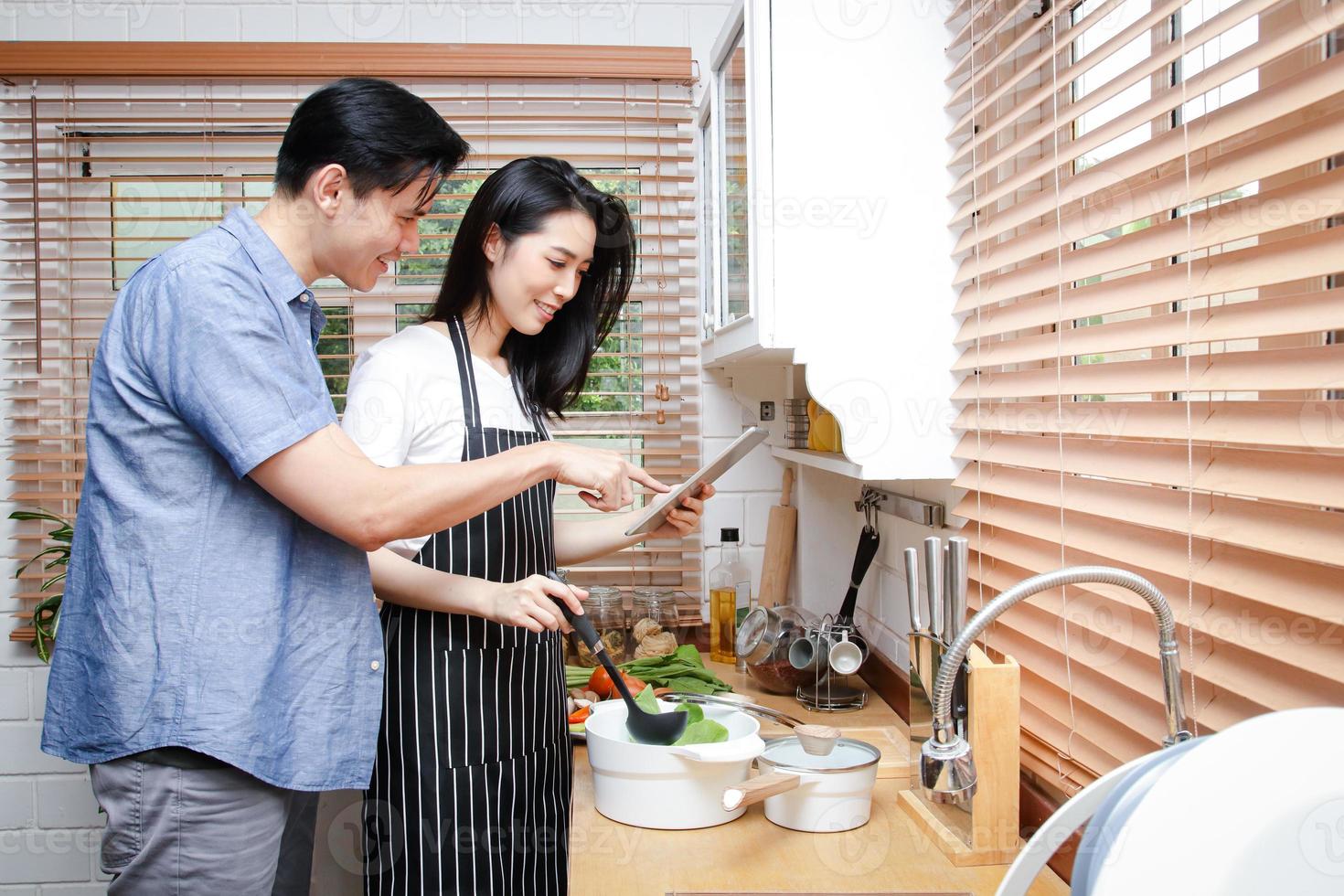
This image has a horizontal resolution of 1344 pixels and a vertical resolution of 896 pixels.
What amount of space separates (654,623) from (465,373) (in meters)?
1.03

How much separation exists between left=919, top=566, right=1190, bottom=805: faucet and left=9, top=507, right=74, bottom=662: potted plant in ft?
6.93

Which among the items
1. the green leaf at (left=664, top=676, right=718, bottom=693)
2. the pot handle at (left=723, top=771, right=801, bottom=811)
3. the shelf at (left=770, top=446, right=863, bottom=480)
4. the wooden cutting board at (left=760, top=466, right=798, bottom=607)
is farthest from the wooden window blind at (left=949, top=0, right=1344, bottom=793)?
the wooden cutting board at (left=760, top=466, right=798, bottom=607)

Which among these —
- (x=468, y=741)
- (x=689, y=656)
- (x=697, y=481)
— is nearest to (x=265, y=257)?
(x=697, y=481)

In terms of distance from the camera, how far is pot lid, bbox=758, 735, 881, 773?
1.27 m

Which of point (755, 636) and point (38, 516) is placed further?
point (38, 516)

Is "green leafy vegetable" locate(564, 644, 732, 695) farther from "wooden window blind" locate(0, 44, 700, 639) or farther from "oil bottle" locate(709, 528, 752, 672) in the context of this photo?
"wooden window blind" locate(0, 44, 700, 639)

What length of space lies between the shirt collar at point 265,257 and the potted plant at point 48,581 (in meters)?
1.49

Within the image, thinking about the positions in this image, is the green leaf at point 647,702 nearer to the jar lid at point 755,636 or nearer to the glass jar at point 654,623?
the jar lid at point 755,636

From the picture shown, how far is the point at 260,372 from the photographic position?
3.42ft

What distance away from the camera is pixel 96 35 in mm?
2520

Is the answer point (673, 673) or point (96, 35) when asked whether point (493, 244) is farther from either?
point (96, 35)

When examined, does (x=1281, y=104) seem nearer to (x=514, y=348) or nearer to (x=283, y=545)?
(x=283, y=545)

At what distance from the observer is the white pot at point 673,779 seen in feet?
4.05

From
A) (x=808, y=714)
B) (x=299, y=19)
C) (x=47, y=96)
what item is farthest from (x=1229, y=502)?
(x=47, y=96)
